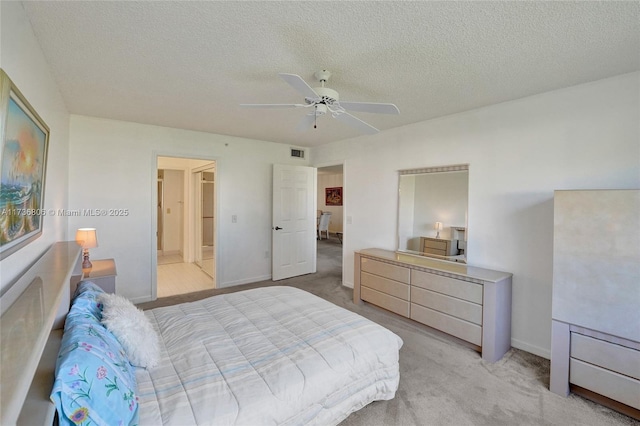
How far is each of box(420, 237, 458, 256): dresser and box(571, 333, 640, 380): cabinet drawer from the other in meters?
1.35

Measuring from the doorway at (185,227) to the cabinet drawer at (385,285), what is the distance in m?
2.46

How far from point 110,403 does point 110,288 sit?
2140 mm

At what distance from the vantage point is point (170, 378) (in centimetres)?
141

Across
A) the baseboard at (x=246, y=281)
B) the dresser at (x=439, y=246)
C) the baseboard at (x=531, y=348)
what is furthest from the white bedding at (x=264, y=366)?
the baseboard at (x=246, y=281)

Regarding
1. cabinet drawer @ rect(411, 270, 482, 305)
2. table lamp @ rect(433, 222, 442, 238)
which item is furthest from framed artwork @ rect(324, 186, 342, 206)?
cabinet drawer @ rect(411, 270, 482, 305)

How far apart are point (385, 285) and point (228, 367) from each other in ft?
7.89

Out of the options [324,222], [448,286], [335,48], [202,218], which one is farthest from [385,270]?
[324,222]

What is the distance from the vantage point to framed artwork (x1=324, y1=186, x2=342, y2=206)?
32.9 feet

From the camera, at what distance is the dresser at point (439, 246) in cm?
335

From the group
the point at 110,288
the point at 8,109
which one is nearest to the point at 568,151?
the point at 8,109

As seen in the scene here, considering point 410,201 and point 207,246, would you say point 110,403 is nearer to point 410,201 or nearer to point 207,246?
point 410,201

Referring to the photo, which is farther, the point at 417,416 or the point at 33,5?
the point at 417,416

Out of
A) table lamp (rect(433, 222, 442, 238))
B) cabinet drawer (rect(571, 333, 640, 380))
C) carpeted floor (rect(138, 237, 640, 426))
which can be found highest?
table lamp (rect(433, 222, 442, 238))

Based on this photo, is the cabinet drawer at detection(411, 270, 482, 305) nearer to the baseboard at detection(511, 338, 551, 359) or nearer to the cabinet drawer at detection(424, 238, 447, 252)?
the cabinet drawer at detection(424, 238, 447, 252)
